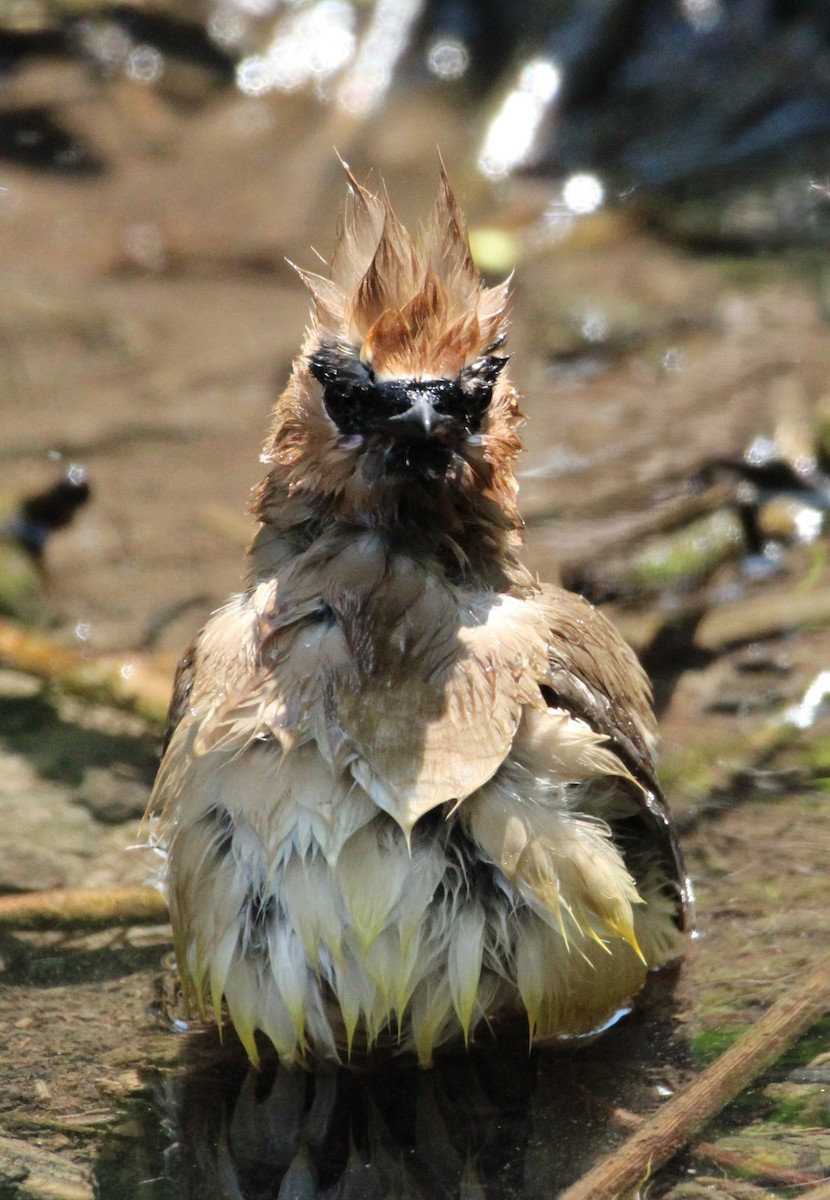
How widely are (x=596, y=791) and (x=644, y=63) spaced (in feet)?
27.7

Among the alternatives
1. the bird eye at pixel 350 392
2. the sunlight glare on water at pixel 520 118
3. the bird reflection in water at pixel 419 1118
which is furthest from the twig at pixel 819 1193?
the sunlight glare on water at pixel 520 118

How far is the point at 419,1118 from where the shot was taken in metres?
4.11

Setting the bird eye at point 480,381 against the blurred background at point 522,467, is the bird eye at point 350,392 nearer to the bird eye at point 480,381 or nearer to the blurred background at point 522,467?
the bird eye at point 480,381

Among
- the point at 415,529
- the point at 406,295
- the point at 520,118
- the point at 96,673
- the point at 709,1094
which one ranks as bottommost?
the point at 709,1094

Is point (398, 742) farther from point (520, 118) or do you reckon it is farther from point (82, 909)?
point (520, 118)

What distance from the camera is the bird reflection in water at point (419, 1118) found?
3.84 metres

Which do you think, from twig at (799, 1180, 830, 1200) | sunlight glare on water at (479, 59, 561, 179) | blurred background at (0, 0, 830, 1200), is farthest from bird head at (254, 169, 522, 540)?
sunlight glare on water at (479, 59, 561, 179)

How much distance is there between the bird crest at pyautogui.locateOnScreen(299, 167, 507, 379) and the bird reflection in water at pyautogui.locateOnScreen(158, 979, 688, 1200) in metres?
1.89

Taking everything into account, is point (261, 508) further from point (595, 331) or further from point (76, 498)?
point (595, 331)

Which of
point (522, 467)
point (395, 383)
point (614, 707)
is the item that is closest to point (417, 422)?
point (395, 383)

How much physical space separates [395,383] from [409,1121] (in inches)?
75.1

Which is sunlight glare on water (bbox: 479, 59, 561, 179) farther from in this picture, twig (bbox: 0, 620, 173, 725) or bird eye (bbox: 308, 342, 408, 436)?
bird eye (bbox: 308, 342, 408, 436)

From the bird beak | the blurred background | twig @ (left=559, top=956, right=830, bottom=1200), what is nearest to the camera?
twig @ (left=559, top=956, right=830, bottom=1200)

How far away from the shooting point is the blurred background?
13.5 feet
